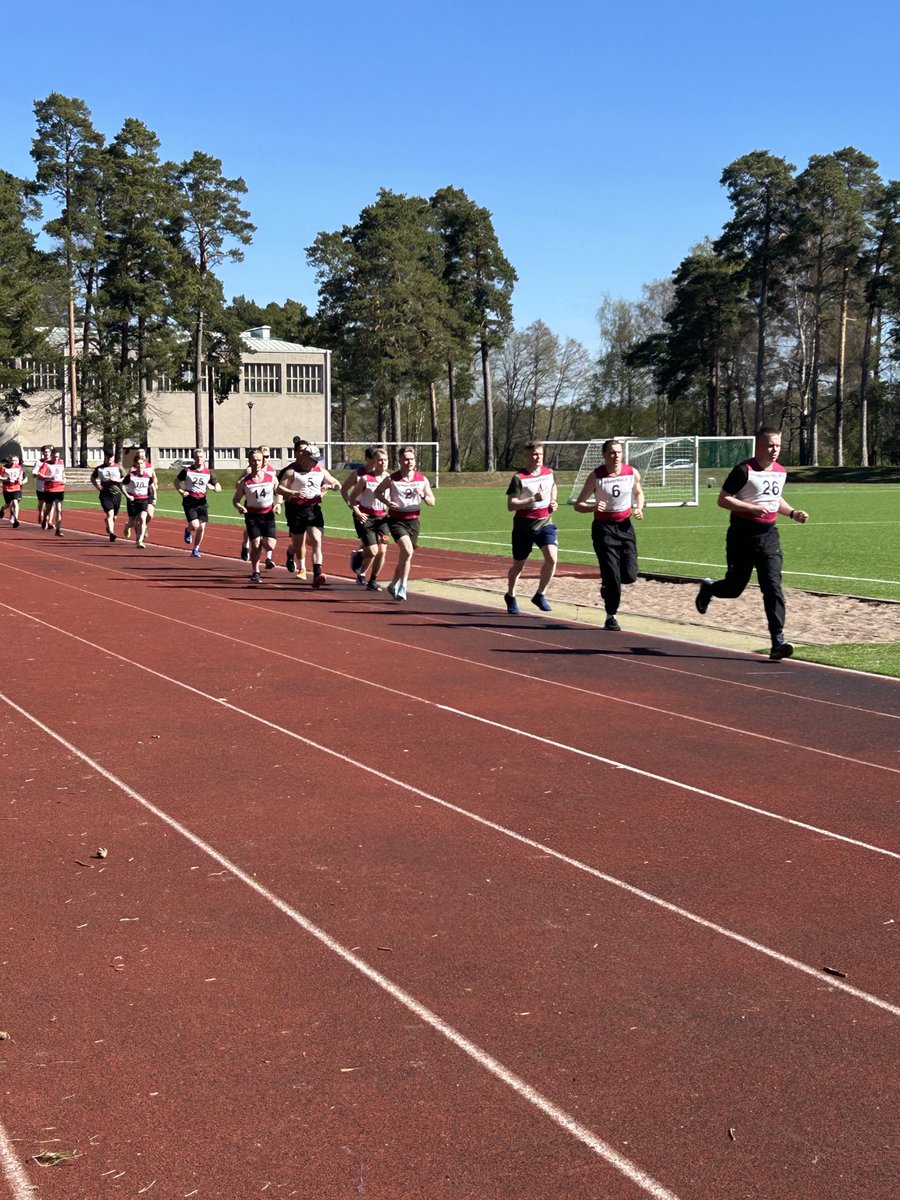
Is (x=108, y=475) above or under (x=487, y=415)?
under

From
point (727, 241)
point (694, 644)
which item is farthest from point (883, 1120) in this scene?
point (727, 241)

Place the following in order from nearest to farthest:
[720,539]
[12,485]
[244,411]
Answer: [720,539]
[12,485]
[244,411]

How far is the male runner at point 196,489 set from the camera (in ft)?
79.9

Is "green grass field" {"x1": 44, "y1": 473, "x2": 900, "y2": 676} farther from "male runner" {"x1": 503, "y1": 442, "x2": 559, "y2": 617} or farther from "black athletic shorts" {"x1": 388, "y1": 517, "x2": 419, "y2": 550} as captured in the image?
"black athletic shorts" {"x1": 388, "y1": 517, "x2": 419, "y2": 550}

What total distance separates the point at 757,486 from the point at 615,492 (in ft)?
7.06

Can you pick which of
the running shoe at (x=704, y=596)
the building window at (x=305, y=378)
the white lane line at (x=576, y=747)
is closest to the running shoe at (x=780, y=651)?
the running shoe at (x=704, y=596)

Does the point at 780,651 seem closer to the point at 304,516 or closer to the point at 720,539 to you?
the point at 304,516

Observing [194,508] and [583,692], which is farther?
[194,508]

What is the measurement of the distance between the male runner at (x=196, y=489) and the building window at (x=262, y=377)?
235 ft

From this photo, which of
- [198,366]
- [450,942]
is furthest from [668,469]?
[450,942]

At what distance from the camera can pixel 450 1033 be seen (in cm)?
455

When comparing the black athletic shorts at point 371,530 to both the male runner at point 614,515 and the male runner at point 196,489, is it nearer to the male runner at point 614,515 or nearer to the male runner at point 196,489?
the male runner at point 614,515

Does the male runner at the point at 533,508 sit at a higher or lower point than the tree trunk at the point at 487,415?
lower

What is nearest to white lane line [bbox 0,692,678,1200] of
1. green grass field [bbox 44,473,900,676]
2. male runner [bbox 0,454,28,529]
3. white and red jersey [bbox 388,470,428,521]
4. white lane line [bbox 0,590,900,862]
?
white lane line [bbox 0,590,900,862]
